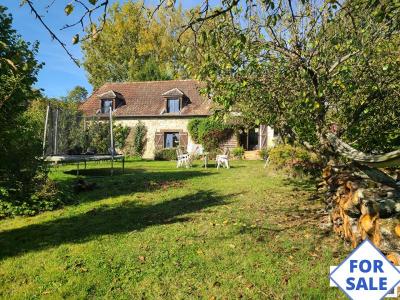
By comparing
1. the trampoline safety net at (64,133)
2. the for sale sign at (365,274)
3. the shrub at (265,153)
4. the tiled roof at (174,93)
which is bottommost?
the for sale sign at (365,274)

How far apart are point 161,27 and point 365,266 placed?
121ft

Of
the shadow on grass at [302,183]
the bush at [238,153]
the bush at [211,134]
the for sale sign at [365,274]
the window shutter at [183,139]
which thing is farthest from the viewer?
the window shutter at [183,139]

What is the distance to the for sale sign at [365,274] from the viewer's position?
2486mm

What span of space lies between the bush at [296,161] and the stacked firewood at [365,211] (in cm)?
540

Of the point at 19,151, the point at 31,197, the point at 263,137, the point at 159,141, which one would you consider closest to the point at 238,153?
the point at 263,137

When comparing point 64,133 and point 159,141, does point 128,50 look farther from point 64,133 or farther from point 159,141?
point 64,133

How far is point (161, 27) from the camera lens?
3656 cm

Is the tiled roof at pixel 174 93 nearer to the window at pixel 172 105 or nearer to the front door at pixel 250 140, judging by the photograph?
the window at pixel 172 105

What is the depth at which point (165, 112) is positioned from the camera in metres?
28.5

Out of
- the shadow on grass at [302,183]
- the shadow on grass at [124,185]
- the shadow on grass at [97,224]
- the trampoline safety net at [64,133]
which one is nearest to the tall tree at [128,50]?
the trampoline safety net at [64,133]

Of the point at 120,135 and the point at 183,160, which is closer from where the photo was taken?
the point at 183,160

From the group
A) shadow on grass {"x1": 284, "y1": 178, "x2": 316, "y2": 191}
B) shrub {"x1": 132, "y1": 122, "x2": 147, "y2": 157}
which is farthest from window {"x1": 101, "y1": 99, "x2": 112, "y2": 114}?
shadow on grass {"x1": 284, "y1": 178, "x2": 316, "y2": 191}

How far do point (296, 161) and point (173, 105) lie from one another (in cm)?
1699

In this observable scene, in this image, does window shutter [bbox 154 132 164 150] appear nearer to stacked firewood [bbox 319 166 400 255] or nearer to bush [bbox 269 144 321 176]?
bush [bbox 269 144 321 176]
